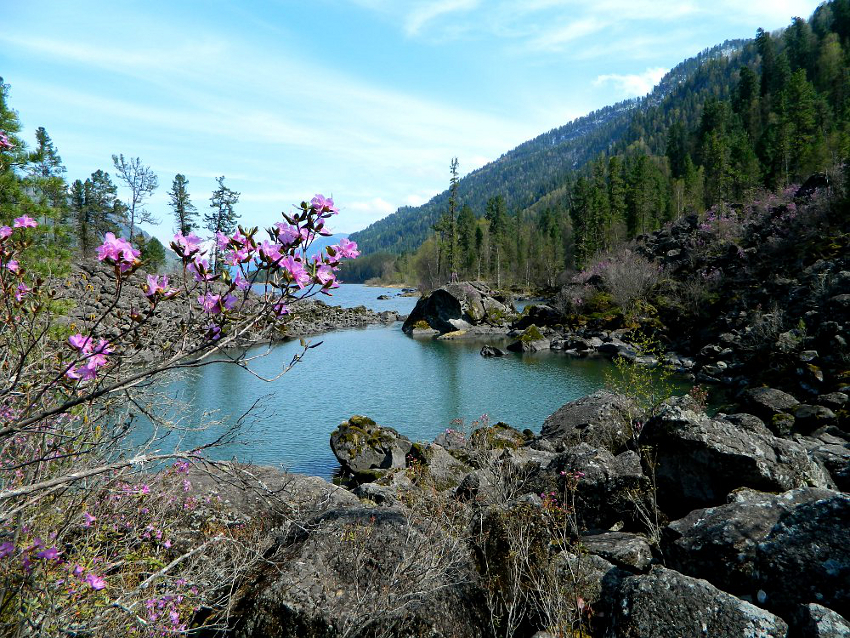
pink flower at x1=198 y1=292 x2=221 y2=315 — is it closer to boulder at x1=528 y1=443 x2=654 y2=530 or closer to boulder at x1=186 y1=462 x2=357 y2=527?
boulder at x1=186 y1=462 x2=357 y2=527

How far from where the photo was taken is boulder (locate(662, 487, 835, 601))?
4.84 metres

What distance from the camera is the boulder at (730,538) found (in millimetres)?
4840

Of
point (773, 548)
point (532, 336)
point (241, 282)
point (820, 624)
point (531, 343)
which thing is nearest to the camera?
point (241, 282)

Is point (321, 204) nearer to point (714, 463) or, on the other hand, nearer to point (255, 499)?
point (255, 499)

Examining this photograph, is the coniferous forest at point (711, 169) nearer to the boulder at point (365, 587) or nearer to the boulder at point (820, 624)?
the boulder at point (820, 624)

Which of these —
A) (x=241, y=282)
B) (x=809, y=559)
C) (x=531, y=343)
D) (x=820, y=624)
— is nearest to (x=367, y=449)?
(x=809, y=559)

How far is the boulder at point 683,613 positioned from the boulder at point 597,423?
7.48m

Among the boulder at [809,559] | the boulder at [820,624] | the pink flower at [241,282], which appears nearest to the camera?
the pink flower at [241,282]

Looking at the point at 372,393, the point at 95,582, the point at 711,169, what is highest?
the point at 711,169

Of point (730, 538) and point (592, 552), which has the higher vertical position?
point (730, 538)

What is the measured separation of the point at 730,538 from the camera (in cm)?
507

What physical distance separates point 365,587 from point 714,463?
5.20 m

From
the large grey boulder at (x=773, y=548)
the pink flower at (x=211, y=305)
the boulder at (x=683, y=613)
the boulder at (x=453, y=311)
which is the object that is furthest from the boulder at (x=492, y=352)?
the pink flower at (x=211, y=305)

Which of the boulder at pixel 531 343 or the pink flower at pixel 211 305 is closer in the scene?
the pink flower at pixel 211 305
